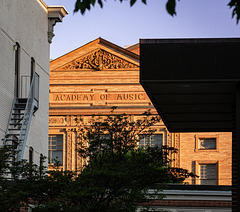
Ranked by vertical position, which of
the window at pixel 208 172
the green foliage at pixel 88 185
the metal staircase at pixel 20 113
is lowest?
the window at pixel 208 172

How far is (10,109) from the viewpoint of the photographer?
29.6 meters

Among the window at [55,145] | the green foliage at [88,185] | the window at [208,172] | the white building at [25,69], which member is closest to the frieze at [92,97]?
the window at [55,145]

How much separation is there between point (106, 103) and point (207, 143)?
9.74 metres

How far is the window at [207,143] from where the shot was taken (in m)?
60.2

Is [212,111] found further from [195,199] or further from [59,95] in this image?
[59,95]

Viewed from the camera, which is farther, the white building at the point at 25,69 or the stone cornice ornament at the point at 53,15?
the stone cornice ornament at the point at 53,15

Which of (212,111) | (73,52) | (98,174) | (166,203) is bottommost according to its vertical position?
(166,203)

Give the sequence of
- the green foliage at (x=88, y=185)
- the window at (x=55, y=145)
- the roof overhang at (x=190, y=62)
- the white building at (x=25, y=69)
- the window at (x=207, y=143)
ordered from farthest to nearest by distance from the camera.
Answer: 1. the window at (x=55, y=145)
2. the window at (x=207, y=143)
3. the white building at (x=25, y=69)
4. the green foliage at (x=88, y=185)
5. the roof overhang at (x=190, y=62)

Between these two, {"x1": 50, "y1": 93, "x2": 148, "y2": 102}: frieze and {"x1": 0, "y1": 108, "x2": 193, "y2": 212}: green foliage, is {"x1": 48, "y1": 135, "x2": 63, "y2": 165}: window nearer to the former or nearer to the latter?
{"x1": 50, "y1": 93, "x2": 148, "y2": 102}: frieze

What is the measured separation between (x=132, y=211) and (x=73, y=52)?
4062cm

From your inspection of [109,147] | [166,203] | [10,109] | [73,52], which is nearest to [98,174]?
[109,147]

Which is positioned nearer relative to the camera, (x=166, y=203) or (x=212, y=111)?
(x=212, y=111)

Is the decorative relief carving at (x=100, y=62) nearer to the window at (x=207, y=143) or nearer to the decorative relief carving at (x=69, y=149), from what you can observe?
the decorative relief carving at (x=69, y=149)

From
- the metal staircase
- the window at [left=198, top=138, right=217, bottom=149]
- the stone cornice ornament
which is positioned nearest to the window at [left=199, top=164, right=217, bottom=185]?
the window at [left=198, top=138, right=217, bottom=149]
